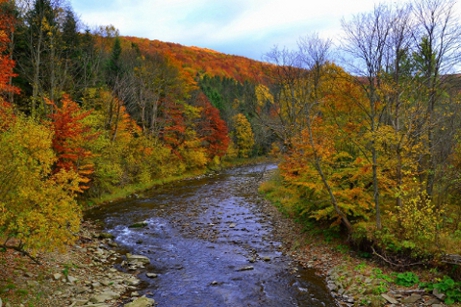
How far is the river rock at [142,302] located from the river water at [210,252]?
316 millimetres

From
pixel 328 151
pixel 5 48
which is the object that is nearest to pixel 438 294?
pixel 328 151

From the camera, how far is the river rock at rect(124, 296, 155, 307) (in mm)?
9562

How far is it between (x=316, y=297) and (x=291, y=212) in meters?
9.73

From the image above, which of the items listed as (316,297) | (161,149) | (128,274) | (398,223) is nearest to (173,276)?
(128,274)

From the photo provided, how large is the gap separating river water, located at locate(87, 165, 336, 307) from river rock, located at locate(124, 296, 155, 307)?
1.04 feet

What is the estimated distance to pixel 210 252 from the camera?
14695 millimetres

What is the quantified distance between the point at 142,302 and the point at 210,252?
5.27 meters

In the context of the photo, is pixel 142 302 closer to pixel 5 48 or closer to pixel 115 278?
pixel 115 278

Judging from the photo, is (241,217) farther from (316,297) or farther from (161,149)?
(161,149)

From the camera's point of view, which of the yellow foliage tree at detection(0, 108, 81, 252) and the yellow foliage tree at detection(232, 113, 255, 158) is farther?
the yellow foliage tree at detection(232, 113, 255, 158)

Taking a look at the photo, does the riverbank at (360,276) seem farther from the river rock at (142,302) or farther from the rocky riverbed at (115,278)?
the river rock at (142,302)

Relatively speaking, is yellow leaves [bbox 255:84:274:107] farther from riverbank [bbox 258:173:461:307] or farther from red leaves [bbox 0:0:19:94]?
red leaves [bbox 0:0:19:94]

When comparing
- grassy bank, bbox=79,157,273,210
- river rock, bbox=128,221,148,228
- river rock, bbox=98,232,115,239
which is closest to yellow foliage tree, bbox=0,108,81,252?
river rock, bbox=98,232,115,239

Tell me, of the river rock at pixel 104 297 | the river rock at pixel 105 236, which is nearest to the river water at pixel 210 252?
the river rock at pixel 105 236
